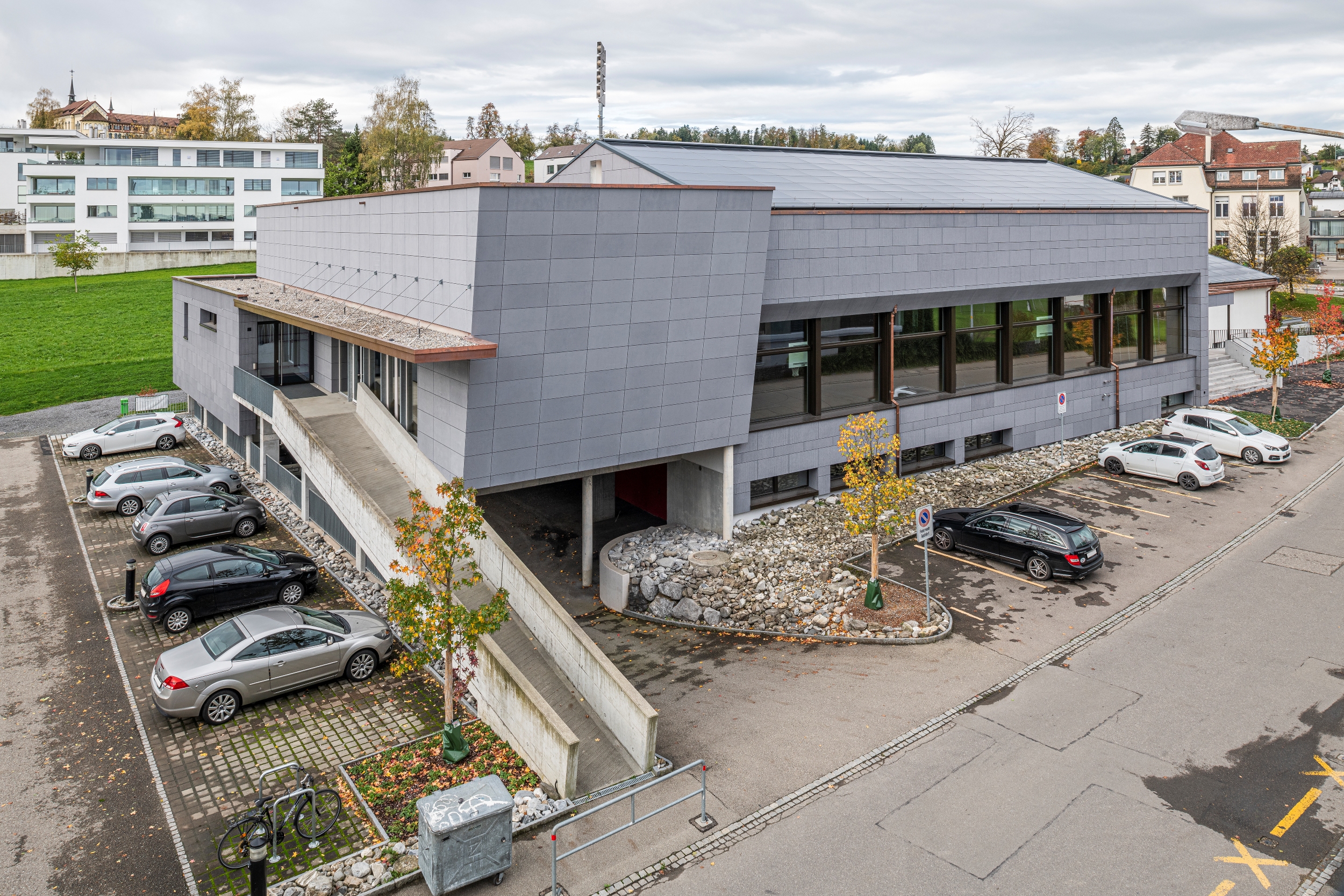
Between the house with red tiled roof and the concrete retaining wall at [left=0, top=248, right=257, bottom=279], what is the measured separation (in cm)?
7403

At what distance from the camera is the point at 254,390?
90.8ft

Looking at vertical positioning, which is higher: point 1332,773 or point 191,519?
point 191,519

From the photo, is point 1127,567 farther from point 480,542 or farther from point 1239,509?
point 480,542

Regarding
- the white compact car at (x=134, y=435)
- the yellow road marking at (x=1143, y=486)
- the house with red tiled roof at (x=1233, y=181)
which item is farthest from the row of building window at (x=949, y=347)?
the house with red tiled roof at (x=1233, y=181)

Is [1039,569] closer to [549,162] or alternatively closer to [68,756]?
[68,756]

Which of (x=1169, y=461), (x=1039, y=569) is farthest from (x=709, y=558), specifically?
(x=1169, y=461)

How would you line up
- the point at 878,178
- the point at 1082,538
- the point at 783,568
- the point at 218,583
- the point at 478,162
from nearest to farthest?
the point at 218,583 < the point at 1082,538 < the point at 783,568 < the point at 878,178 < the point at 478,162

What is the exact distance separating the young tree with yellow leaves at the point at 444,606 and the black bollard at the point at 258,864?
3.31m

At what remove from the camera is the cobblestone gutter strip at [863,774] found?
11.2 metres

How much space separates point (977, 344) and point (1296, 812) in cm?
1922

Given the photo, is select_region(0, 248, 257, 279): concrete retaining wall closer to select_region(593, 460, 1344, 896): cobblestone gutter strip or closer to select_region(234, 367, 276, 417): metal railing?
select_region(234, 367, 276, 417): metal railing

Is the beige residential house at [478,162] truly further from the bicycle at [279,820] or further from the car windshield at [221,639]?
the bicycle at [279,820]

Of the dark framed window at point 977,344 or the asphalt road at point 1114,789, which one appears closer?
the asphalt road at point 1114,789

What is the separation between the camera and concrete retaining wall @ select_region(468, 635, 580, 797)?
12891mm
